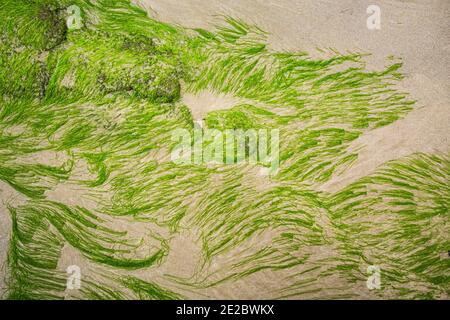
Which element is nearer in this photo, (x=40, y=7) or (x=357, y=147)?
(x=357, y=147)

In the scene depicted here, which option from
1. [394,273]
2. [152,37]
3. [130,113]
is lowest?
[394,273]

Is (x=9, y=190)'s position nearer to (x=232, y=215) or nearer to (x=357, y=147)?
(x=232, y=215)

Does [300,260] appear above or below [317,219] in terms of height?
below

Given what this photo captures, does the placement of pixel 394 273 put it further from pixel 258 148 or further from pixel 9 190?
pixel 9 190
